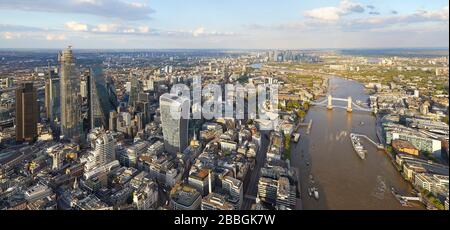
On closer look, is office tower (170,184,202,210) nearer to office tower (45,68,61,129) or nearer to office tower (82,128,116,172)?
→ office tower (82,128,116,172)

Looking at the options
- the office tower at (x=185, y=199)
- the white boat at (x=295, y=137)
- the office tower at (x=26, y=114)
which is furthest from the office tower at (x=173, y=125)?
the office tower at (x=26, y=114)

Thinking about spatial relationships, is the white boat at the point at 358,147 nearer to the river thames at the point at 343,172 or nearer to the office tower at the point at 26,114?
the river thames at the point at 343,172

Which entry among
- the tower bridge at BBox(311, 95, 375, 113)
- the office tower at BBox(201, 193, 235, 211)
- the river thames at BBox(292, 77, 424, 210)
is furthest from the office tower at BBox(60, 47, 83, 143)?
the tower bridge at BBox(311, 95, 375, 113)

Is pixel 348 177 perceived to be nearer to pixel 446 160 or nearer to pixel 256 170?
pixel 256 170

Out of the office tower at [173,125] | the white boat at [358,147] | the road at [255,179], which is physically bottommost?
the road at [255,179]
